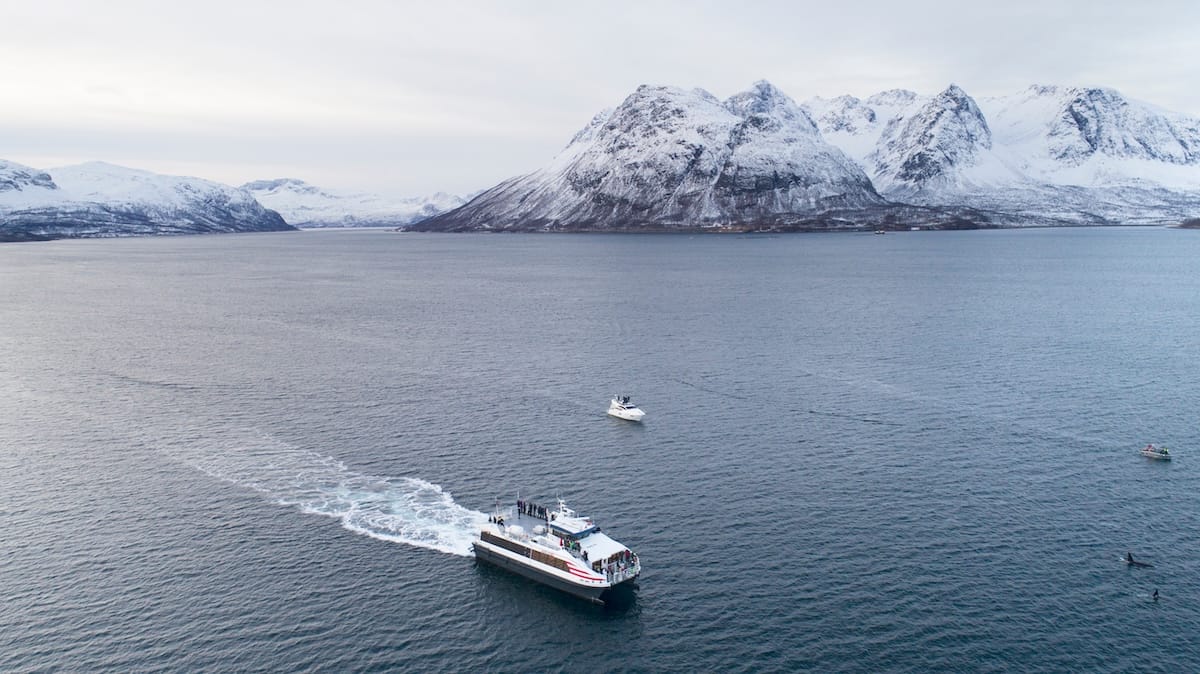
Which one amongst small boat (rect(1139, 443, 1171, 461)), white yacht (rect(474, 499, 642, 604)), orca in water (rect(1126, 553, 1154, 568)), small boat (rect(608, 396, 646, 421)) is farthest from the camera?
small boat (rect(608, 396, 646, 421))

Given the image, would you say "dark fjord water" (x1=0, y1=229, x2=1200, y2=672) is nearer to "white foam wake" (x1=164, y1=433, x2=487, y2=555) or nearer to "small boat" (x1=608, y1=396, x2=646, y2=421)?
"white foam wake" (x1=164, y1=433, x2=487, y2=555)

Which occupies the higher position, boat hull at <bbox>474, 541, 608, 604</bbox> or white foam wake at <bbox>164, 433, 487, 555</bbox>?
white foam wake at <bbox>164, 433, 487, 555</bbox>

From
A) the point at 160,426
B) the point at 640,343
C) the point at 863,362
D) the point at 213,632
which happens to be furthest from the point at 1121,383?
the point at 160,426

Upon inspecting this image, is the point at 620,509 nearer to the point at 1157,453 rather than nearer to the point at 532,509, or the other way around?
the point at 532,509

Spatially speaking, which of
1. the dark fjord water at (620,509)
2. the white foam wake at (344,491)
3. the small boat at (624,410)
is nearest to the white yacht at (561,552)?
the dark fjord water at (620,509)

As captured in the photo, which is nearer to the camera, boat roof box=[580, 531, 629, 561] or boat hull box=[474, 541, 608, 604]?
boat hull box=[474, 541, 608, 604]

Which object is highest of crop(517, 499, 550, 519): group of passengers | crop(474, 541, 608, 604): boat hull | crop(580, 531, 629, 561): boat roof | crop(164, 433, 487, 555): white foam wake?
crop(517, 499, 550, 519): group of passengers

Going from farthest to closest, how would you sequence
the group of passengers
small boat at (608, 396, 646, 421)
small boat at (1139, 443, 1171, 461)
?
1. small boat at (608, 396, 646, 421)
2. small boat at (1139, 443, 1171, 461)
3. the group of passengers

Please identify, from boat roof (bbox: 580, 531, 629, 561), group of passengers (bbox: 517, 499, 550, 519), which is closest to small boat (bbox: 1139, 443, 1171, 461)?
boat roof (bbox: 580, 531, 629, 561)
